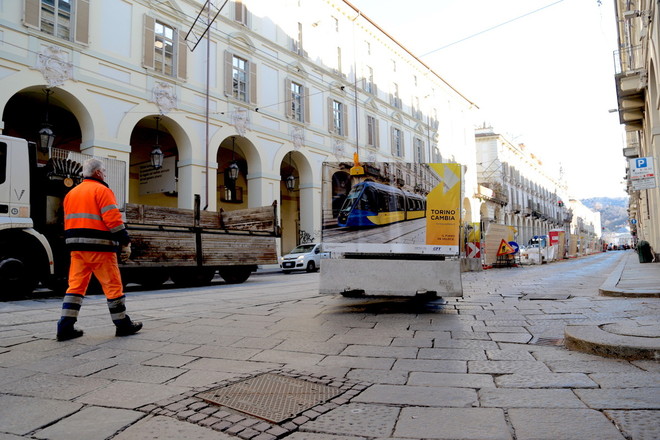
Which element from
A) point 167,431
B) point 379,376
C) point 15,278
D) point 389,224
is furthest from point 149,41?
point 167,431

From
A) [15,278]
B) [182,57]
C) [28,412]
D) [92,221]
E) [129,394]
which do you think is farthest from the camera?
[182,57]

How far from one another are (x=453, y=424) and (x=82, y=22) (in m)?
17.8

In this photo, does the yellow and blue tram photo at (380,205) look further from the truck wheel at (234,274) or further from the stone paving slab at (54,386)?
the truck wheel at (234,274)

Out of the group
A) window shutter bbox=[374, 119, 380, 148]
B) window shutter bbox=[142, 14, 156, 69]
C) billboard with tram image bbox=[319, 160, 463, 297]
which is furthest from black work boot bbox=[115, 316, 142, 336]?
window shutter bbox=[374, 119, 380, 148]

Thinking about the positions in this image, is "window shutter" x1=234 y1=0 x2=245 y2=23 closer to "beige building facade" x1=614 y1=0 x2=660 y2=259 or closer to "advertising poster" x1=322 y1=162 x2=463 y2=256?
"beige building facade" x1=614 y1=0 x2=660 y2=259

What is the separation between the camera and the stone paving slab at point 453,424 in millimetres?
2217

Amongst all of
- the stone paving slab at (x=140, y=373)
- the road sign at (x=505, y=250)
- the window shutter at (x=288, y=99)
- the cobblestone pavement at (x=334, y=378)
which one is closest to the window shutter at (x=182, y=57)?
the window shutter at (x=288, y=99)

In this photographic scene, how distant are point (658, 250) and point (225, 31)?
69.5 feet

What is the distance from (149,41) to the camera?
58.2 ft

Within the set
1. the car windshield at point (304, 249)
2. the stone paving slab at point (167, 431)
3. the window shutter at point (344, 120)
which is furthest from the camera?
the window shutter at point (344, 120)

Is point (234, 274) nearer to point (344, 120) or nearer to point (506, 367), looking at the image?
point (506, 367)

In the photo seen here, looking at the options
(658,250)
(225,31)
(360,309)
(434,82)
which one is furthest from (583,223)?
(360,309)

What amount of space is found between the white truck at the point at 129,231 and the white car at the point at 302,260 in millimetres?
5966

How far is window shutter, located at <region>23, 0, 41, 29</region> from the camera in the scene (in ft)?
46.6
